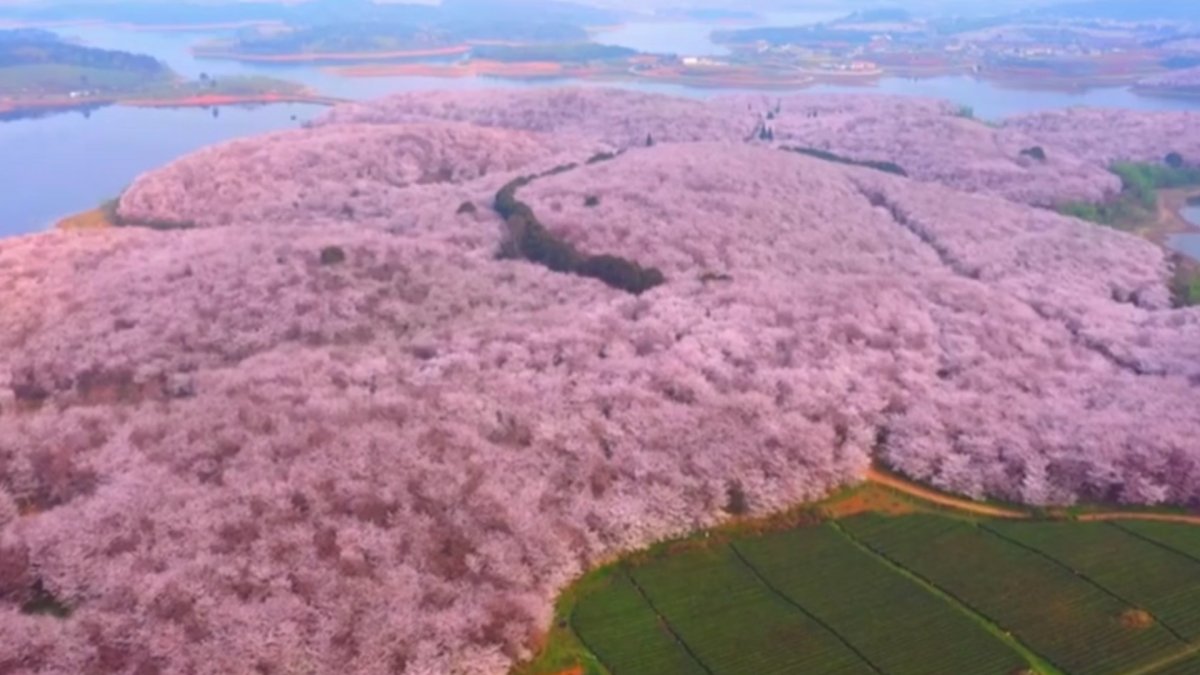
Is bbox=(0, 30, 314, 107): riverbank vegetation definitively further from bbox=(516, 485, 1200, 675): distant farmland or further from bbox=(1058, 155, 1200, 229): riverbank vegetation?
bbox=(516, 485, 1200, 675): distant farmland

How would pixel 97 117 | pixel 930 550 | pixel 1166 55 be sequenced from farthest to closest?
pixel 1166 55, pixel 97 117, pixel 930 550

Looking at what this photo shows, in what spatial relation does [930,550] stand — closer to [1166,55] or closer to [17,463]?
[17,463]

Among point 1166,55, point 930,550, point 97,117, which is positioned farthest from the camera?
point 1166,55

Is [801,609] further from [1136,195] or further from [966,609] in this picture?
[1136,195]

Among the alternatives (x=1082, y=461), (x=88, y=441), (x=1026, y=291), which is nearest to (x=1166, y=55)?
(x=1026, y=291)

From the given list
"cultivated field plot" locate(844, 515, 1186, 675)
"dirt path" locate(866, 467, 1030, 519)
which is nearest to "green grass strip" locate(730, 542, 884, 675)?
"cultivated field plot" locate(844, 515, 1186, 675)
